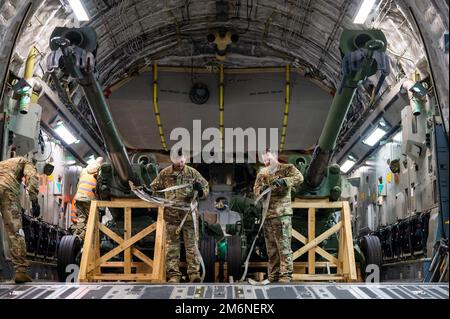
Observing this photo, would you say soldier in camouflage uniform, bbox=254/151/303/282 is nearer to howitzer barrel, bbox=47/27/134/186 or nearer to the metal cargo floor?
the metal cargo floor

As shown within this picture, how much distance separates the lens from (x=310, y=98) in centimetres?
1316

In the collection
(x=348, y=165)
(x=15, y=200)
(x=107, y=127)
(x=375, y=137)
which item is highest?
(x=375, y=137)

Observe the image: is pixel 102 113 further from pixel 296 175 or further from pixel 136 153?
pixel 136 153

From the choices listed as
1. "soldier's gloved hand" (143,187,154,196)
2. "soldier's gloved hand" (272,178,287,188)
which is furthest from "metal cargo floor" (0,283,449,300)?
"soldier's gloved hand" (143,187,154,196)

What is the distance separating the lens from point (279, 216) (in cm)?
868

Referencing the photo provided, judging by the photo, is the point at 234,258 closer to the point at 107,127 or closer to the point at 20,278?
the point at 107,127

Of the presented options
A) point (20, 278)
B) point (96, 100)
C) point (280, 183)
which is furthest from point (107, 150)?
point (280, 183)

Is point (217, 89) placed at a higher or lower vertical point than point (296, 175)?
higher

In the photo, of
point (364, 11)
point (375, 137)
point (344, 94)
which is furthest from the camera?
point (375, 137)

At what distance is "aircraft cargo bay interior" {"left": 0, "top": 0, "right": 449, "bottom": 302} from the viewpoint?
7.42 m

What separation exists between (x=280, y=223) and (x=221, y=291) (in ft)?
8.85

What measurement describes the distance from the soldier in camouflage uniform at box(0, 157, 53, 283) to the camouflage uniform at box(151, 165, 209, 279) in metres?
1.91

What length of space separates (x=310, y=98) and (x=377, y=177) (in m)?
2.20
